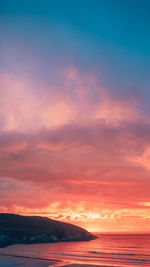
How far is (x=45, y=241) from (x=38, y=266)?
4833 inches

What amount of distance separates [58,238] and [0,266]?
442ft

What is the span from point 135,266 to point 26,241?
123 metres

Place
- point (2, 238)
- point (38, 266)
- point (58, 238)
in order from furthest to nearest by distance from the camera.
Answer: point (58, 238) → point (2, 238) → point (38, 266)

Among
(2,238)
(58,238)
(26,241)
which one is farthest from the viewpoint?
(58,238)

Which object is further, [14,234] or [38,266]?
[14,234]

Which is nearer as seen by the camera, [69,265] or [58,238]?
[69,265]

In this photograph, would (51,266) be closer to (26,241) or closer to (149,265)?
(149,265)

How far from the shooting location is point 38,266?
229ft

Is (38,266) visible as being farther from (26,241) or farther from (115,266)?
(26,241)

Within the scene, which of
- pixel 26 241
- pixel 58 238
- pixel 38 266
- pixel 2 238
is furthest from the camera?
pixel 58 238

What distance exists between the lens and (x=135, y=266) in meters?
70.9

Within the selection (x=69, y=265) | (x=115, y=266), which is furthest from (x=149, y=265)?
(x=69, y=265)

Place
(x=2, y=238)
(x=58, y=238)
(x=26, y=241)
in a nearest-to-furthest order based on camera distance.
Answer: (x=2, y=238) < (x=26, y=241) < (x=58, y=238)

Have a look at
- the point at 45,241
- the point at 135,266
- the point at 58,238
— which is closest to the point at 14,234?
the point at 45,241
